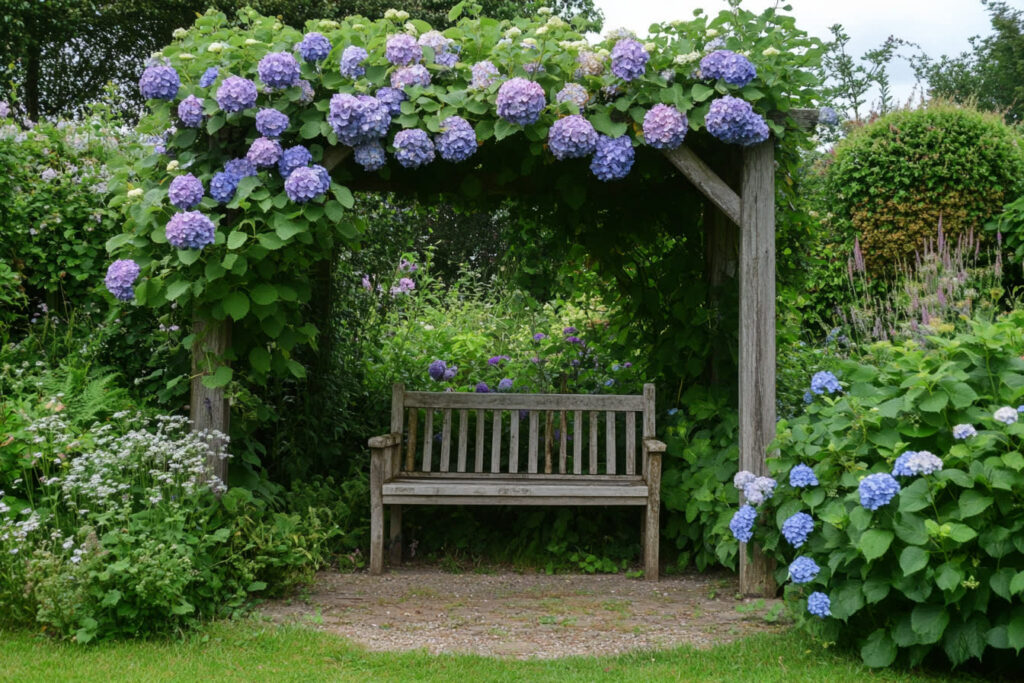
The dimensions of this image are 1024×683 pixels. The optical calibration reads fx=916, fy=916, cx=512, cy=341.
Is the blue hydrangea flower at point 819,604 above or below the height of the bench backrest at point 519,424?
below

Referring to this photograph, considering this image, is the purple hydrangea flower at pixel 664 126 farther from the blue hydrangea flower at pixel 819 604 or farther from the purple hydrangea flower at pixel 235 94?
the blue hydrangea flower at pixel 819 604

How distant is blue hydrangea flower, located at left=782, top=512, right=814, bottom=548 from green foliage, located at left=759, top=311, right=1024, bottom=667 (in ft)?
0.19

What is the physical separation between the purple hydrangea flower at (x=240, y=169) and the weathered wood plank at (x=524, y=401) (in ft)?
5.52

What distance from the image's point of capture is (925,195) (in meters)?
7.33

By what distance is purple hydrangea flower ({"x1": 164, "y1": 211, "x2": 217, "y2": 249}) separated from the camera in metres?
3.68

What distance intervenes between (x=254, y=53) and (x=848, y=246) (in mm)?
5441

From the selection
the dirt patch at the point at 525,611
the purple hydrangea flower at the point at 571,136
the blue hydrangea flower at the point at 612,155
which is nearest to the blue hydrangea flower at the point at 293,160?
the purple hydrangea flower at the point at 571,136

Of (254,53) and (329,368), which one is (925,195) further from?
(254,53)

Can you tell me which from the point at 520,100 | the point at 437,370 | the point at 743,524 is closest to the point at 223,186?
the point at 520,100

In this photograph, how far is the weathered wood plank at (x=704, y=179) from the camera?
13.7 feet

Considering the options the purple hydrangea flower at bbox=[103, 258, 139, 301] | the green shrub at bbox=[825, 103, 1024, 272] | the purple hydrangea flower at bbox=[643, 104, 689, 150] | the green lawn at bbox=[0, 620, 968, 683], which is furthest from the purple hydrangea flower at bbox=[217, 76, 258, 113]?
the green shrub at bbox=[825, 103, 1024, 272]

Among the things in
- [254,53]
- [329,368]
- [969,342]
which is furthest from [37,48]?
[969,342]

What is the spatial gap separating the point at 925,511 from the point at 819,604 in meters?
0.48

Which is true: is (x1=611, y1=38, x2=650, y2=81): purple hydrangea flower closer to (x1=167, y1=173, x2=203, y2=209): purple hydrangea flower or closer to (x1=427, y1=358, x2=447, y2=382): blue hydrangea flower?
(x1=167, y1=173, x2=203, y2=209): purple hydrangea flower
